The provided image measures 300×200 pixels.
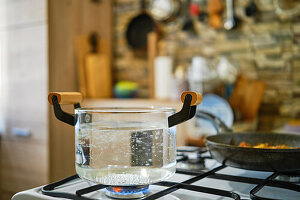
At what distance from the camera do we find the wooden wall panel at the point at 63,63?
2.35m

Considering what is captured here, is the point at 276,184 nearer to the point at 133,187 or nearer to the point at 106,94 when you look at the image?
the point at 133,187

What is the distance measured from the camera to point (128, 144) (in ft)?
1.90

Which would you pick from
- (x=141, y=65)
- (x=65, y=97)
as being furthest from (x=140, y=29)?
(x=65, y=97)

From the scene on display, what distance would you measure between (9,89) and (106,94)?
717 millimetres

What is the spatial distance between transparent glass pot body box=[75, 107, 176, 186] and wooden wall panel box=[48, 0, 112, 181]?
181cm

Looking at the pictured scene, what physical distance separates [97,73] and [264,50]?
120 cm

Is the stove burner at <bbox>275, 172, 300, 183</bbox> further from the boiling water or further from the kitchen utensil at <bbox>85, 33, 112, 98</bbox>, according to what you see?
the kitchen utensil at <bbox>85, 33, 112, 98</bbox>

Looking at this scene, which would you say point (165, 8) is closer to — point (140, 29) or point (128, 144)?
point (140, 29)

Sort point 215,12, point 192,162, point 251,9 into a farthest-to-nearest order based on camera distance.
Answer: point 215,12, point 251,9, point 192,162

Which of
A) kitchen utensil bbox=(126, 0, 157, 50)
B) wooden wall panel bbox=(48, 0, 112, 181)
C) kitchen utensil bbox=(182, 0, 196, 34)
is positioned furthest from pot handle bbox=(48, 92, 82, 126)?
kitchen utensil bbox=(126, 0, 157, 50)

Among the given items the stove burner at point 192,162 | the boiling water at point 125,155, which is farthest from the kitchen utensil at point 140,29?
the boiling water at point 125,155

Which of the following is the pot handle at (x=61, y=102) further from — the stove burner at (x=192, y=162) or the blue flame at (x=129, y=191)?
the stove burner at (x=192, y=162)

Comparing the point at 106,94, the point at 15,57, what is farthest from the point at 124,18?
the point at 15,57

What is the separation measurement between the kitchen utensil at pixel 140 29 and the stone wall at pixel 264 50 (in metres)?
0.24
